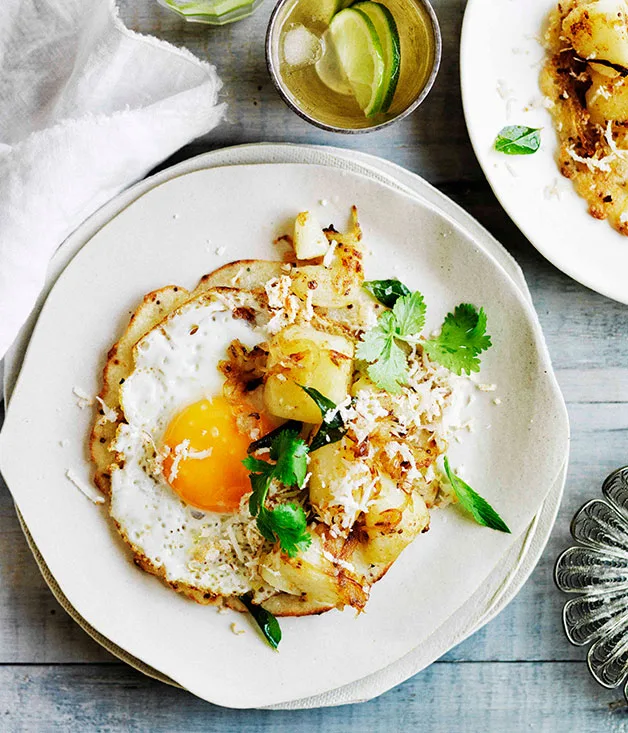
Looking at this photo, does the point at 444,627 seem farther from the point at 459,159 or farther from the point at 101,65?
the point at 101,65

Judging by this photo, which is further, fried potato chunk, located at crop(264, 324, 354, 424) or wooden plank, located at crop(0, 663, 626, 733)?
wooden plank, located at crop(0, 663, 626, 733)

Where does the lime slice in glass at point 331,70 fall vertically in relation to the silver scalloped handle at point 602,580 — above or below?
above

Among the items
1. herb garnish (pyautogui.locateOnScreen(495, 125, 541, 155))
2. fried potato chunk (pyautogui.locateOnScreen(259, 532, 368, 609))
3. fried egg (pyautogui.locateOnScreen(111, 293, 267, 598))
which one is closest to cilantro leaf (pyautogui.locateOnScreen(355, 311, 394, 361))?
fried egg (pyautogui.locateOnScreen(111, 293, 267, 598))

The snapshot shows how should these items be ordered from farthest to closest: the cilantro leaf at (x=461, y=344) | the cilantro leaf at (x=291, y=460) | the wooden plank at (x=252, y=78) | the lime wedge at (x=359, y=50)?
the wooden plank at (x=252, y=78)
the cilantro leaf at (x=461, y=344)
the lime wedge at (x=359, y=50)
the cilantro leaf at (x=291, y=460)

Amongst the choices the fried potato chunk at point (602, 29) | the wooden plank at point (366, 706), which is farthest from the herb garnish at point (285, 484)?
the fried potato chunk at point (602, 29)

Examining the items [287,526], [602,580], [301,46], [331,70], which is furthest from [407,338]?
[602,580]

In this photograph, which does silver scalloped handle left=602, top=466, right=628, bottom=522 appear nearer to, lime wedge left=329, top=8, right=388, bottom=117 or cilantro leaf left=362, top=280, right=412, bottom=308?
cilantro leaf left=362, top=280, right=412, bottom=308

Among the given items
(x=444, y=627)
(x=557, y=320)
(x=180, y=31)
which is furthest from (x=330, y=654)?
(x=180, y=31)

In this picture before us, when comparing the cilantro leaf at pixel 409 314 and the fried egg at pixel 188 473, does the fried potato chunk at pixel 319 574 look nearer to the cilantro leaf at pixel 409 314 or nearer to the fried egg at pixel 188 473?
the fried egg at pixel 188 473
